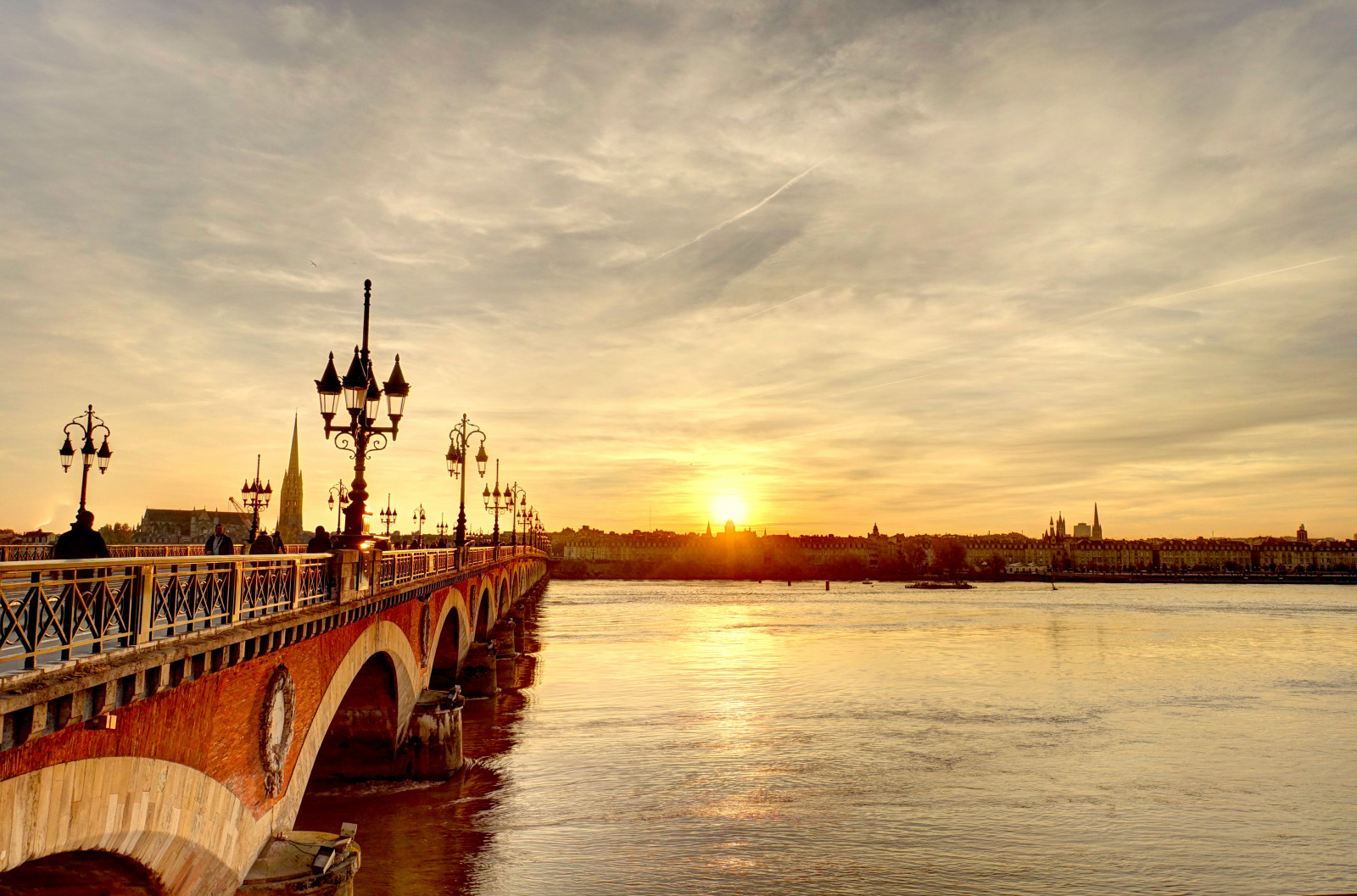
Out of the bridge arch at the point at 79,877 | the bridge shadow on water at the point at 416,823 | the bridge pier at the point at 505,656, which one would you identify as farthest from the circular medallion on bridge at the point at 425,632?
the bridge arch at the point at 79,877

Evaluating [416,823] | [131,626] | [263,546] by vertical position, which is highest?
[263,546]

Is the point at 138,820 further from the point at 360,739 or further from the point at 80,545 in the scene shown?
the point at 360,739

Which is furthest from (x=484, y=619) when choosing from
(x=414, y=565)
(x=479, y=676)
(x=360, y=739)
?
(x=414, y=565)

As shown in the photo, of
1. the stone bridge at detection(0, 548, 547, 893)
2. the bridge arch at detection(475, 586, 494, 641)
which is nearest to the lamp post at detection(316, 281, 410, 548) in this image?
the stone bridge at detection(0, 548, 547, 893)

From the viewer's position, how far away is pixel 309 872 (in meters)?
12.5

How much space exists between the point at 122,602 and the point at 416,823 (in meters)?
14.4

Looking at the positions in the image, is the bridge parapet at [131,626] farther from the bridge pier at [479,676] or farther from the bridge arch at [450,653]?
the bridge pier at [479,676]

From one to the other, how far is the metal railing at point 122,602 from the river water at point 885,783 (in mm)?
8542

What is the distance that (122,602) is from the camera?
315 inches

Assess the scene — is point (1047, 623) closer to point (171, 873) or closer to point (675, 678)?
point (675, 678)

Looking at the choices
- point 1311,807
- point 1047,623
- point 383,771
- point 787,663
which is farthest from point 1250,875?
point 1047,623

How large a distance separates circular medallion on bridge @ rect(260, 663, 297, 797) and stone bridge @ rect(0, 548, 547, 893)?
0.03 metres

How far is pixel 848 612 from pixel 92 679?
9732 centimetres

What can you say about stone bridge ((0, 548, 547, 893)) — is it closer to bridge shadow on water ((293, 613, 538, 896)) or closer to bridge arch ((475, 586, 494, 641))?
bridge shadow on water ((293, 613, 538, 896))
